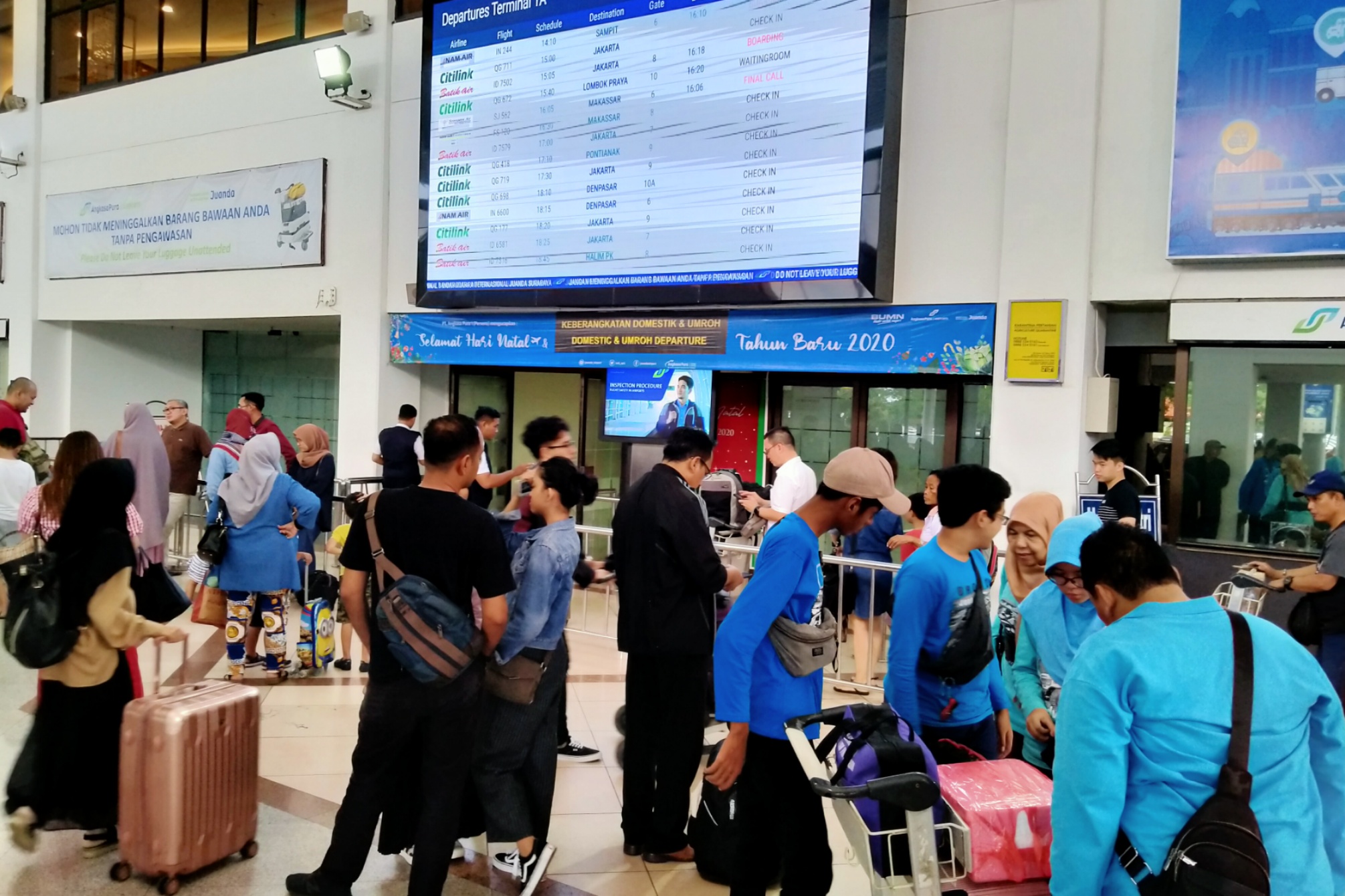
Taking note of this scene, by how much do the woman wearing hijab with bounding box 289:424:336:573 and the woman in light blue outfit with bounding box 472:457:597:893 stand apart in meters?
3.73

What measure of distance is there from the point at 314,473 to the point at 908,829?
6649mm

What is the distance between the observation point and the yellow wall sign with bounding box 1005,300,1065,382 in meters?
7.51

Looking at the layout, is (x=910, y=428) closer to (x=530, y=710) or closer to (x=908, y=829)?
(x=530, y=710)

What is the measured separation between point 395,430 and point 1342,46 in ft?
24.9

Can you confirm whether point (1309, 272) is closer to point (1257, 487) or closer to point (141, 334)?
point (1257, 487)

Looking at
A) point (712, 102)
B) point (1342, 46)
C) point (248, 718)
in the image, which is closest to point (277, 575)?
point (248, 718)

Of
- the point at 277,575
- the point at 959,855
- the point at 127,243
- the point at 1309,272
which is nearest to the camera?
the point at 959,855

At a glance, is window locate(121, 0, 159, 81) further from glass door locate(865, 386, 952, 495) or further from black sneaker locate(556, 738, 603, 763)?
black sneaker locate(556, 738, 603, 763)

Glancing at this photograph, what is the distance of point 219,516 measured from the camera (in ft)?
20.7

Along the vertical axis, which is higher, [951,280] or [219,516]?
[951,280]

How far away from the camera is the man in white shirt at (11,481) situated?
22.6 feet

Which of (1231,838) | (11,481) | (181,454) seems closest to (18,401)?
(181,454)

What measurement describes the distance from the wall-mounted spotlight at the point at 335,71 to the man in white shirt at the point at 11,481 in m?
5.66

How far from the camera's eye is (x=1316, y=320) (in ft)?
21.9
